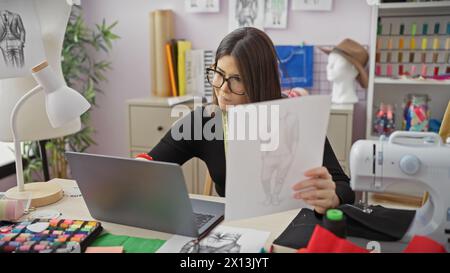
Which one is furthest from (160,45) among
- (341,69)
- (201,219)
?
(201,219)

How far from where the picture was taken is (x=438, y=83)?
2.17m

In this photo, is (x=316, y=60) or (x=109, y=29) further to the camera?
(x=109, y=29)

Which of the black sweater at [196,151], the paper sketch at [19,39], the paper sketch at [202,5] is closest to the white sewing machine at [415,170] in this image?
the black sweater at [196,151]

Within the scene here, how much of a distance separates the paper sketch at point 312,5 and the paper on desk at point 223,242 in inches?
72.8

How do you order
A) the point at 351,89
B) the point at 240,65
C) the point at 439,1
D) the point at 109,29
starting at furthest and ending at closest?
the point at 109,29 → the point at 351,89 → the point at 439,1 → the point at 240,65

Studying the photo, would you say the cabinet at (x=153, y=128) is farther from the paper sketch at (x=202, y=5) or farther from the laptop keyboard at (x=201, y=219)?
the laptop keyboard at (x=201, y=219)

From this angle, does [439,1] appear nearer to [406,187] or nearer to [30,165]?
[406,187]

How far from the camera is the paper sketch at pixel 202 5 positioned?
2.76 m

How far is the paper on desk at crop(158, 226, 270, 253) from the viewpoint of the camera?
1.00m

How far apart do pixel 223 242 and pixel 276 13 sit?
6.40 feet

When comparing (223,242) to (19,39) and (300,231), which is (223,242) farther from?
(19,39)

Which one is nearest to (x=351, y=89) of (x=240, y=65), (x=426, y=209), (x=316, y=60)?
(x=316, y=60)

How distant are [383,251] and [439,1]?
1608 millimetres

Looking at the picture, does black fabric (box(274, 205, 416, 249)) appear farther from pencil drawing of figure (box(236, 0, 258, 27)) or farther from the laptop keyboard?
pencil drawing of figure (box(236, 0, 258, 27))
